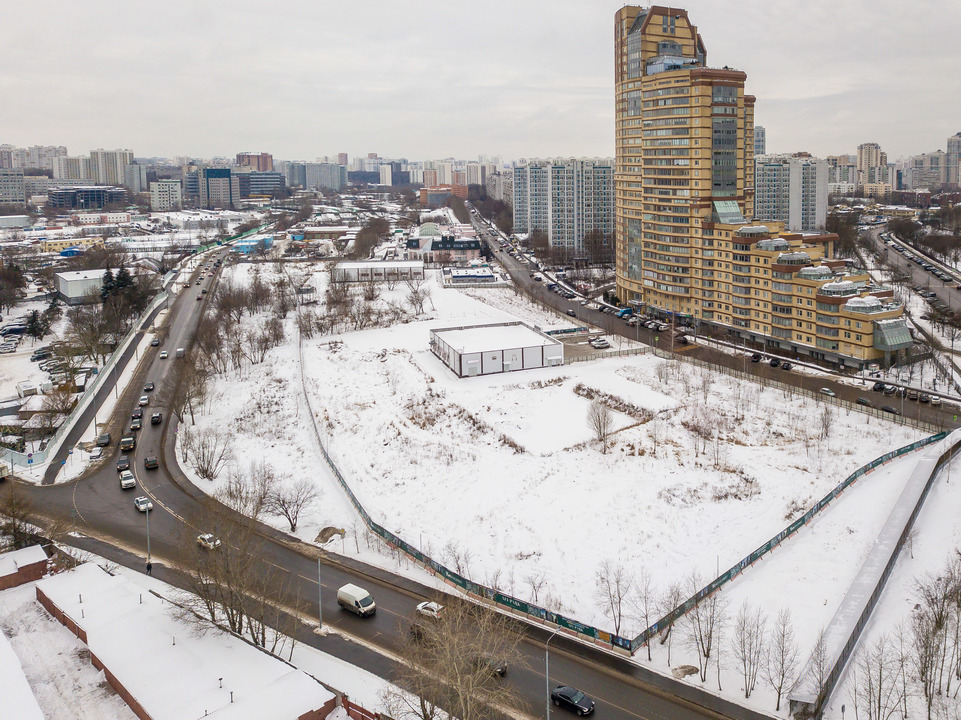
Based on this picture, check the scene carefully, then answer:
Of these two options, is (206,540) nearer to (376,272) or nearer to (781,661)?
(781,661)

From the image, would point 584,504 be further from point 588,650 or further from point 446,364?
point 446,364

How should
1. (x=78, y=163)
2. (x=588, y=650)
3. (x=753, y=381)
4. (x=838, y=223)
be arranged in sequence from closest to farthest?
(x=588, y=650)
(x=753, y=381)
(x=838, y=223)
(x=78, y=163)

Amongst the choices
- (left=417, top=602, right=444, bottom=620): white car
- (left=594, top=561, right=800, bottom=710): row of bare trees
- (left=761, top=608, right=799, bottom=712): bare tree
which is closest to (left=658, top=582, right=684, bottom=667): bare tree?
(left=594, top=561, right=800, bottom=710): row of bare trees

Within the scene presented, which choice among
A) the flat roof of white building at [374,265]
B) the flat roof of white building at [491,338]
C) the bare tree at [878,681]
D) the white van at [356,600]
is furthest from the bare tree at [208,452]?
the flat roof of white building at [374,265]

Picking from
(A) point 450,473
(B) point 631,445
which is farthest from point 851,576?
(A) point 450,473

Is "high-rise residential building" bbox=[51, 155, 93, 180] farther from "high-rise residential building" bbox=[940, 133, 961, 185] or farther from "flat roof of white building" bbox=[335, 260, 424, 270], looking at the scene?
"high-rise residential building" bbox=[940, 133, 961, 185]

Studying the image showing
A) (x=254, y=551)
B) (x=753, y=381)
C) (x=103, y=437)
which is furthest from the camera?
(x=753, y=381)

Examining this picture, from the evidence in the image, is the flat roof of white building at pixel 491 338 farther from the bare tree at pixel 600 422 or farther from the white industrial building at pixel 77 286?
the white industrial building at pixel 77 286
